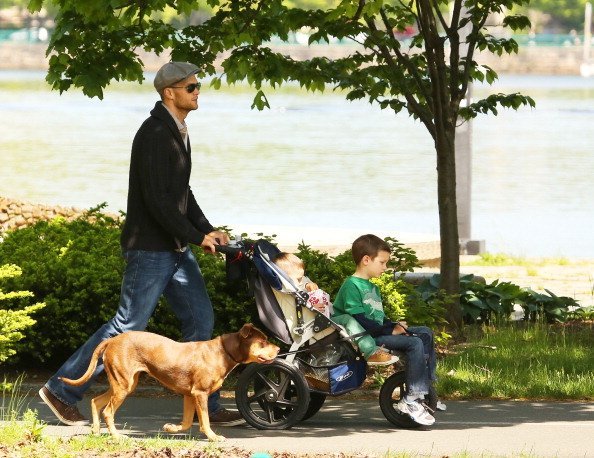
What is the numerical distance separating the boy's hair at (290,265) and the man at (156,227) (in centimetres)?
35

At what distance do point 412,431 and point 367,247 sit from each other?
1060 millimetres

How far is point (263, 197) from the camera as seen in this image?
100ft

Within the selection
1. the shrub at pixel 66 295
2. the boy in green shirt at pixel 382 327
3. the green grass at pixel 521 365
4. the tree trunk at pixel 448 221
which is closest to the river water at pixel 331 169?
the tree trunk at pixel 448 221

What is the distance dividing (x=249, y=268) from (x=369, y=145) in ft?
137

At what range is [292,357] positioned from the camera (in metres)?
7.81

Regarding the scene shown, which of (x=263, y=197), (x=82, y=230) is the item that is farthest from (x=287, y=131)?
(x=82, y=230)

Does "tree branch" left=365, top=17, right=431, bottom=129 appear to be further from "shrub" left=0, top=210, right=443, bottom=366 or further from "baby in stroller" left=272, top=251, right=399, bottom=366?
"baby in stroller" left=272, top=251, right=399, bottom=366

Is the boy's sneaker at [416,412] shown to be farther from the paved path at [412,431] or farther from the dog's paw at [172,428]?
the dog's paw at [172,428]

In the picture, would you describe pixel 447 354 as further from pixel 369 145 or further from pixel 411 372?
pixel 369 145

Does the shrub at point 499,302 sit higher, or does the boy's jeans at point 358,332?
the boy's jeans at point 358,332

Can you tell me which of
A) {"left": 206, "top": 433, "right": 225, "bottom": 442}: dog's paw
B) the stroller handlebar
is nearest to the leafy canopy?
the stroller handlebar

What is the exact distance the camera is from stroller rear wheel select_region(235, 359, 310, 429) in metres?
7.74

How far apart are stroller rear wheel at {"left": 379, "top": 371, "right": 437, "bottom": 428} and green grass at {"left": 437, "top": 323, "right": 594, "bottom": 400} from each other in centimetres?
95

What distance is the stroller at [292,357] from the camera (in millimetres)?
7672
